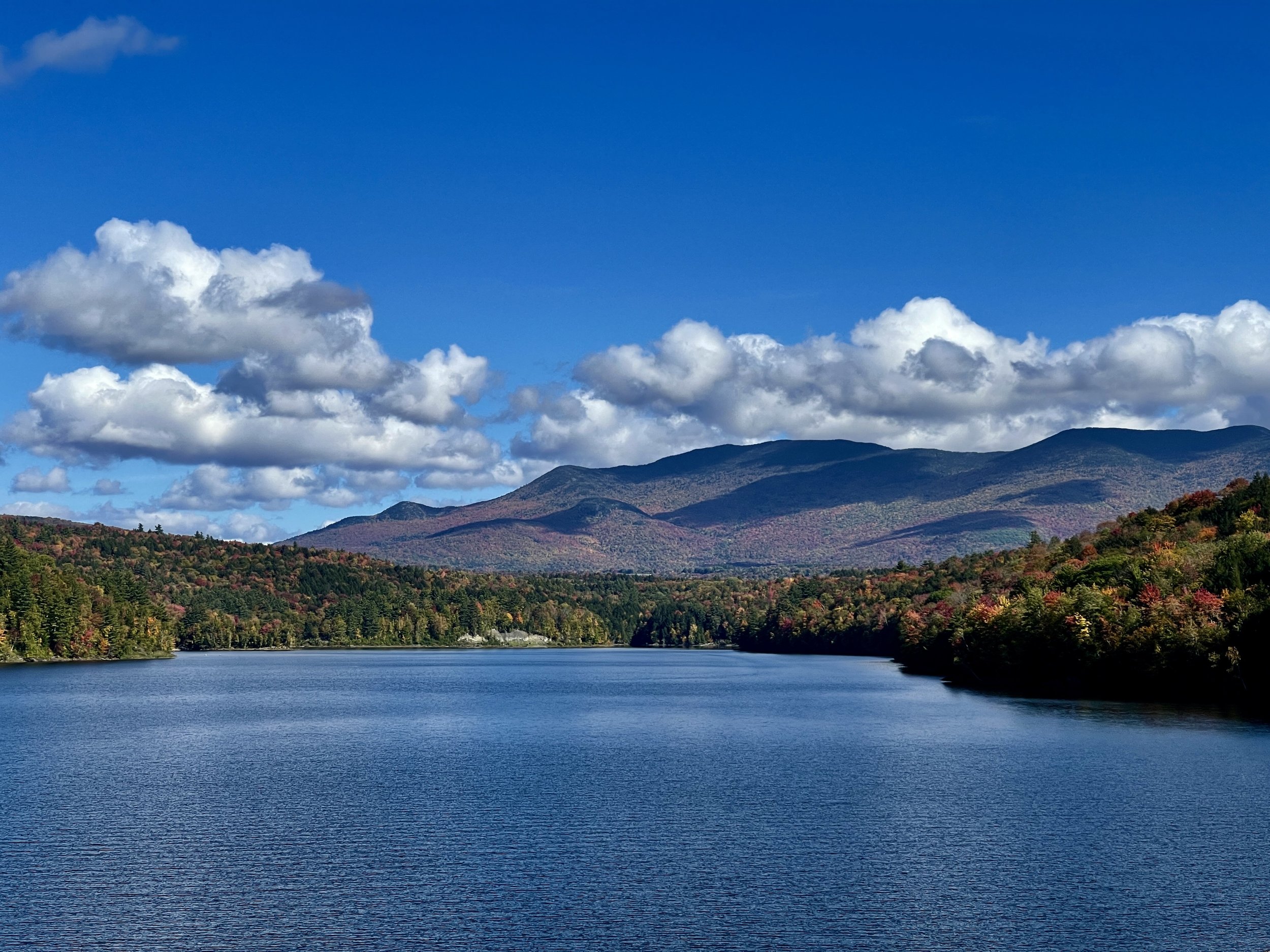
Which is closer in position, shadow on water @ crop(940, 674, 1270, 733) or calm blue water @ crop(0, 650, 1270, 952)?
calm blue water @ crop(0, 650, 1270, 952)

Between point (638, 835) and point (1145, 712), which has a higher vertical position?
point (638, 835)

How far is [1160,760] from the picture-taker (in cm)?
7750

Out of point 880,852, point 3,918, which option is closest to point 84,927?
point 3,918

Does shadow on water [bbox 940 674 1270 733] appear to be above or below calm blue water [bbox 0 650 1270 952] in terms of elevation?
Result: below

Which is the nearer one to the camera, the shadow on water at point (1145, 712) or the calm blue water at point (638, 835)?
the calm blue water at point (638, 835)

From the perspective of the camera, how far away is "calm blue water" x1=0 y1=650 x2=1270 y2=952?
41.4m

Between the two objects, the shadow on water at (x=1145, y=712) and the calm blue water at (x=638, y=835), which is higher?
the calm blue water at (x=638, y=835)

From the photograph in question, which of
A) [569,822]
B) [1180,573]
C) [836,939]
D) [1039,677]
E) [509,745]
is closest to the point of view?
[836,939]

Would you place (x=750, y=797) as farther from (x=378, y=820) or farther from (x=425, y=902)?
(x=425, y=902)

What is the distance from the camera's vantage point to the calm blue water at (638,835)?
41406 millimetres

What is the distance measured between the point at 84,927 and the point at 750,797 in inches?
1340

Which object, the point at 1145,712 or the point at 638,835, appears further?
the point at 1145,712

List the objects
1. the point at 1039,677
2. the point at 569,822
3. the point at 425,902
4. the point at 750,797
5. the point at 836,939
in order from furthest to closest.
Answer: the point at 1039,677, the point at 750,797, the point at 569,822, the point at 425,902, the point at 836,939

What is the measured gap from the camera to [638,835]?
55.4 m
